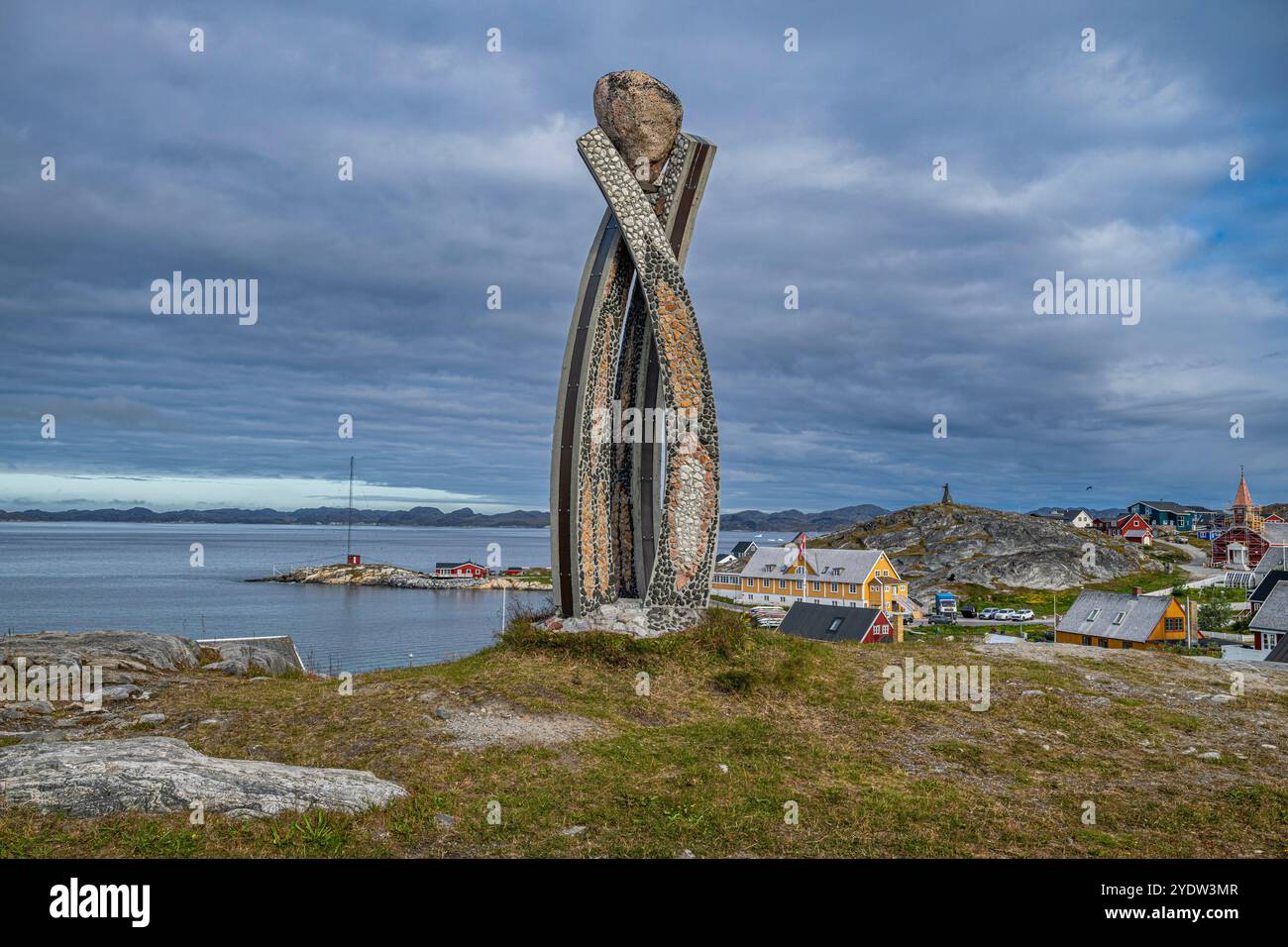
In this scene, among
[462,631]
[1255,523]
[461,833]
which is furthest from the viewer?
[1255,523]

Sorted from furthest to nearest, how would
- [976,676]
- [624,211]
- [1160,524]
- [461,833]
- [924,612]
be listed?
[1160,524] < [924,612] < [624,211] < [976,676] < [461,833]

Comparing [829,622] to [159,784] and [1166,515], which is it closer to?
[159,784]

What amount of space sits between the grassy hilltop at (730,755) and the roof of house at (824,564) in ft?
119

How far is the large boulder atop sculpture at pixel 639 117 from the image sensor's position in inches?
551

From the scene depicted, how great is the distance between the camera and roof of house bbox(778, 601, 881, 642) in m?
31.9

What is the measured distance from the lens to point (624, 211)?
13938 mm

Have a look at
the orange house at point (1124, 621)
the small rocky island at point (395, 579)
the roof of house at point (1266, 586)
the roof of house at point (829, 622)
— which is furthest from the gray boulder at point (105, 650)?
the small rocky island at point (395, 579)

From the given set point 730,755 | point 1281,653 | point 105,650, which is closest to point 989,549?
point 1281,653

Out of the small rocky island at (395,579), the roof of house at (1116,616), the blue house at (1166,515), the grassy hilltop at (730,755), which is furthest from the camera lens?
the blue house at (1166,515)

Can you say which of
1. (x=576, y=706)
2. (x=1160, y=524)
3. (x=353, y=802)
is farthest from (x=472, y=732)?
(x=1160, y=524)

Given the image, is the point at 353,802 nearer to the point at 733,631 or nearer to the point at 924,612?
the point at 733,631

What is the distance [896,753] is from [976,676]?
13.7 feet

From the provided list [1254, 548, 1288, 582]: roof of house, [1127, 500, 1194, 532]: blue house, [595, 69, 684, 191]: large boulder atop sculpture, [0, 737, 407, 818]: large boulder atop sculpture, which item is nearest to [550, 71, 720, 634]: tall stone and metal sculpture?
[595, 69, 684, 191]: large boulder atop sculpture

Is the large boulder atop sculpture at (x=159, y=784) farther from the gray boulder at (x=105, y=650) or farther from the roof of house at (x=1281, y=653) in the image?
the roof of house at (x=1281, y=653)
